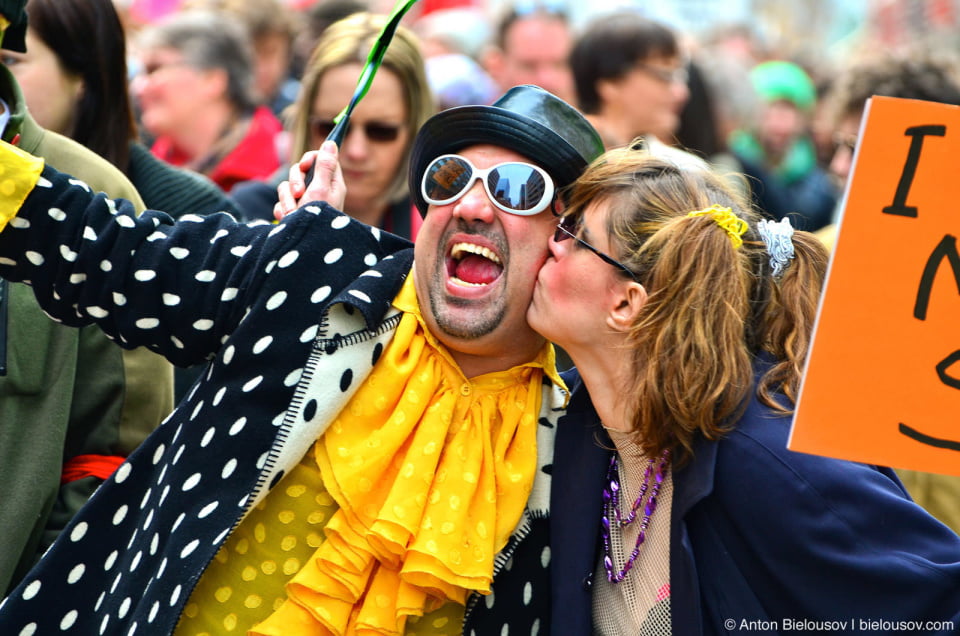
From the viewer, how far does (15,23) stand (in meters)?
2.55

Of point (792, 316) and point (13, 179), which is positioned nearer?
point (13, 179)

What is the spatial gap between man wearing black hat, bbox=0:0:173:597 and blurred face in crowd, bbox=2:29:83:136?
0.30 metres

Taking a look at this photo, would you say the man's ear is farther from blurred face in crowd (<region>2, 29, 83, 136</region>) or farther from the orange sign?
blurred face in crowd (<region>2, 29, 83, 136</region>)

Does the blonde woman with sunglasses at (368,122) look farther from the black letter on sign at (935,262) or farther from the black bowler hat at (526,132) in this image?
the black letter on sign at (935,262)

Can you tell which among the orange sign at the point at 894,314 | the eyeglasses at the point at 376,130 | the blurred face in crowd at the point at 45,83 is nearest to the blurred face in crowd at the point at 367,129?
the eyeglasses at the point at 376,130

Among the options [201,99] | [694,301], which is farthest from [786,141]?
[694,301]

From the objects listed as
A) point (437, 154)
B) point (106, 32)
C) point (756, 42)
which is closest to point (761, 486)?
point (437, 154)

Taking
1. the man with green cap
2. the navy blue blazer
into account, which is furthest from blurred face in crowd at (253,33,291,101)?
the navy blue blazer

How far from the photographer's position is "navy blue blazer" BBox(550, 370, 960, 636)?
7.55 feet

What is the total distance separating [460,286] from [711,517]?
76cm

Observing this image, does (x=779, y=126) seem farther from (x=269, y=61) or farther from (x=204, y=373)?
(x=204, y=373)

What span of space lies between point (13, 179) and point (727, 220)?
4.93ft

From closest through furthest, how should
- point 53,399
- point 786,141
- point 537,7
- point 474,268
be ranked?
point 474,268, point 53,399, point 537,7, point 786,141

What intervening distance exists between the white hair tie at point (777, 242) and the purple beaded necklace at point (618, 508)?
20.2 inches
